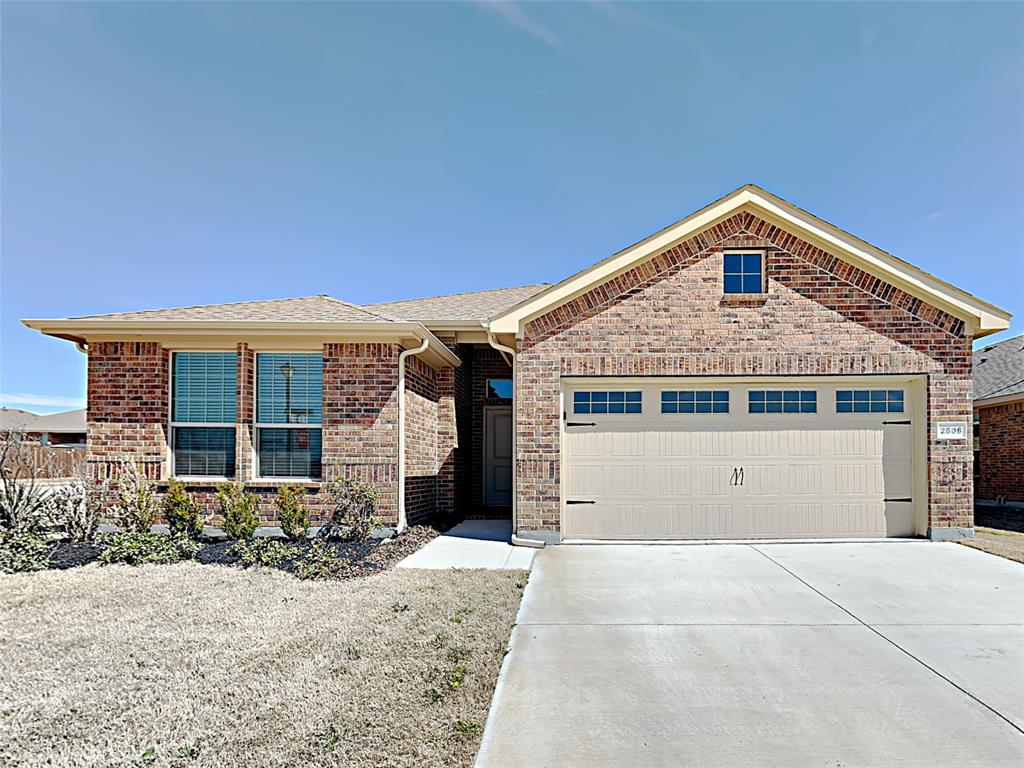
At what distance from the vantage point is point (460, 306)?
40.4 ft

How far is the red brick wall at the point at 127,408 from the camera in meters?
8.84

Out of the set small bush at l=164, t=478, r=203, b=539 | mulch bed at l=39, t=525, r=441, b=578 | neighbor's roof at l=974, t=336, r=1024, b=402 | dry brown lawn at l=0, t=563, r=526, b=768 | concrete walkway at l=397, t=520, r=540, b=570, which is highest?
neighbor's roof at l=974, t=336, r=1024, b=402

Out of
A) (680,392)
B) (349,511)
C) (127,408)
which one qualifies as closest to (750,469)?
(680,392)

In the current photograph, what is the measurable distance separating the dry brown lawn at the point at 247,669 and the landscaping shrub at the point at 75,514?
192cm

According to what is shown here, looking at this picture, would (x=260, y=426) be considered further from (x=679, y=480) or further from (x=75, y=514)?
(x=679, y=480)

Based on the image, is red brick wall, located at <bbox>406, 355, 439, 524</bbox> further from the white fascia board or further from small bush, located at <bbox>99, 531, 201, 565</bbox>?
small bush, located at <bbox>99, 531, 201, 565</bbox>

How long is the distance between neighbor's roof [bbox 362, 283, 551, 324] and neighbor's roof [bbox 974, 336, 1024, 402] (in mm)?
11044

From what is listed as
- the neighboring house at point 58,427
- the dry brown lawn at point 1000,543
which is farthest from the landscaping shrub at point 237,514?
the neighboring house at point 58,427

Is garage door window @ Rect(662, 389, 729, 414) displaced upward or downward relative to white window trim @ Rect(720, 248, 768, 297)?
downward

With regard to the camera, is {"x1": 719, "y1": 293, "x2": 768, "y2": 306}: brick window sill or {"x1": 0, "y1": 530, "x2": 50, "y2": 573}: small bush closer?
{"x1": 0, "y1": 530, "x2": 50, "y2": 573}: small bush

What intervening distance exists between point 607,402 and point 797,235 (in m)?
3.76

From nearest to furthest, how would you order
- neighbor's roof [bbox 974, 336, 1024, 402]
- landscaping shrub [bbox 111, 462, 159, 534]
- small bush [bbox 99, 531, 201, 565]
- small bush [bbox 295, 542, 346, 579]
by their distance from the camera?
small bush [bbox 295, 542, 346, 579] < small bush [bbox 99, 531, 201, 565] < landscaping shrub [bbox 111, 462, 159, 534] < neighbor's roof [bbox 974, 336, 1024, 402]

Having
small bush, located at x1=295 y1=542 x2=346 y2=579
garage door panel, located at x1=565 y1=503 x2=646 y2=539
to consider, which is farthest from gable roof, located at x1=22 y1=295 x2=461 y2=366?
garage door panel, located at x1=565 y1=503 x2=646 y2=539

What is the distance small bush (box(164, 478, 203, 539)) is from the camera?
8.30 meters
